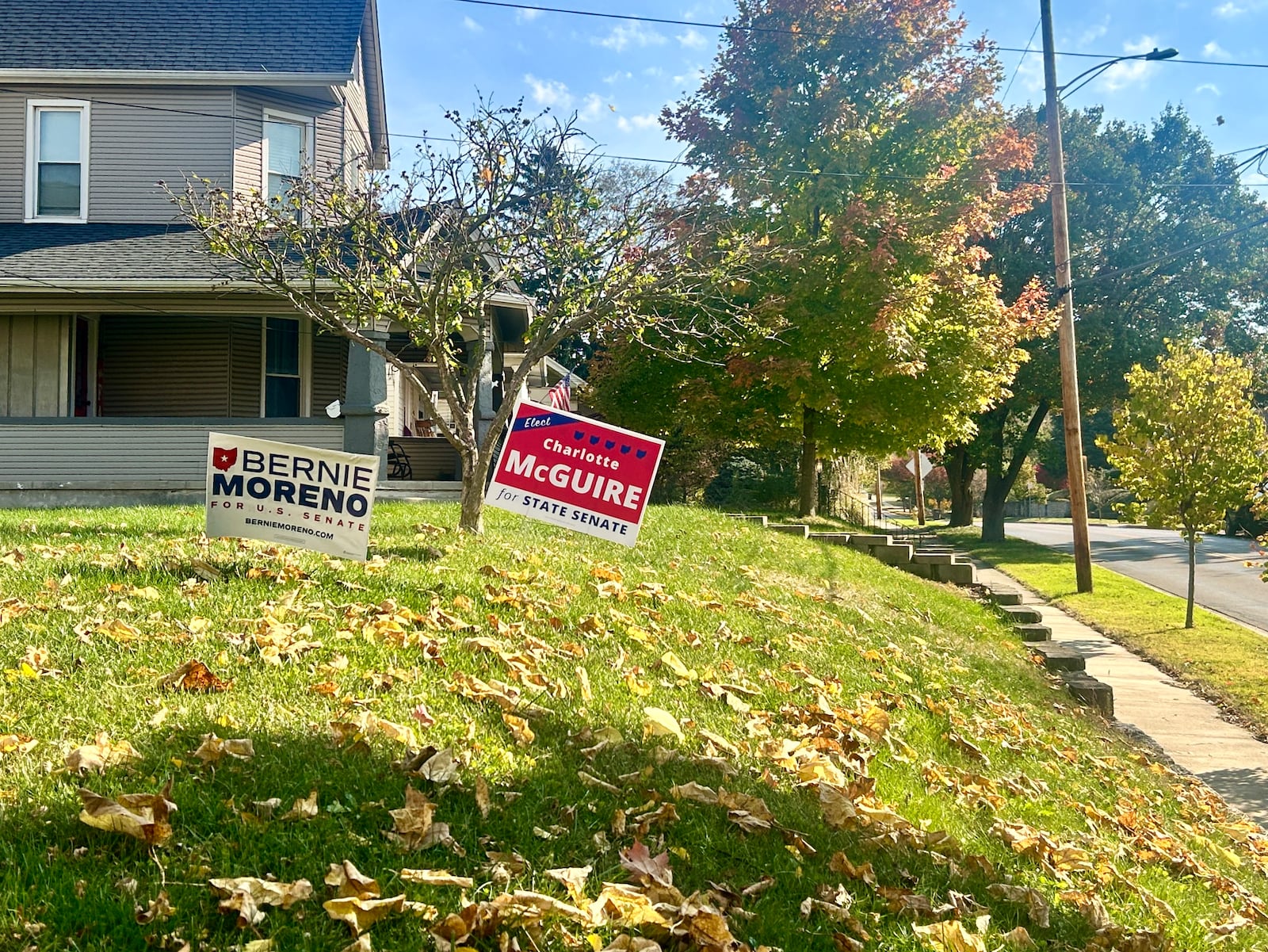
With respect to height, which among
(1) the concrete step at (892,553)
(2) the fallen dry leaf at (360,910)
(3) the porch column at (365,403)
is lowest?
(1) the concrete step at (892,553)

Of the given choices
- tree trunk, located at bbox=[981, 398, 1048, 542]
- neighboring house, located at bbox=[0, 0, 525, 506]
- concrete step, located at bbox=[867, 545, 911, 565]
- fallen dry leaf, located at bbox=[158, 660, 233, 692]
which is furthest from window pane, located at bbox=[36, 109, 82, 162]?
tree trunk, located at bbox=[981, 398, 1048, 542]

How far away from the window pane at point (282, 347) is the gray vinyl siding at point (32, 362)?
9.57 feet

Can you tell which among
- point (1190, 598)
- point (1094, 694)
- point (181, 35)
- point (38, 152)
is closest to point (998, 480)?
point (1190, 598)

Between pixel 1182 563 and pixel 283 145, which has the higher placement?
pixel 283 145

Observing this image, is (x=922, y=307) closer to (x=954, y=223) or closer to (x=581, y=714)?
(x=954, y=223)

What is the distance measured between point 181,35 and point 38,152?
2861 millimetres

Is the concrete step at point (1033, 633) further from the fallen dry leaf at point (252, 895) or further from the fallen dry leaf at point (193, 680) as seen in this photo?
the fallen dry leaf at point (252, 895)

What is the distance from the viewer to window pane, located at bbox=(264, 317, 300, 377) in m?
17.3

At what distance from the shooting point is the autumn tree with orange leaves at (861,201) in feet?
58.5

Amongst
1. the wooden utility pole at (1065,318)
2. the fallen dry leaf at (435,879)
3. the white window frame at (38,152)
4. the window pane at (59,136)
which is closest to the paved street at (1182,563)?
the wooden utility pole at (1065,318)

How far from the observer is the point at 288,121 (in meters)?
16.8

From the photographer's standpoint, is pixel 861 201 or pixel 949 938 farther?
pixel 861 201

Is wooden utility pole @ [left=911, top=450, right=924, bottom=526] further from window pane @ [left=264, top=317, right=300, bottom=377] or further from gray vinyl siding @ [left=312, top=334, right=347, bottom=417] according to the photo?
window pane @ [left=264, top=317, right=300, bottom=377]

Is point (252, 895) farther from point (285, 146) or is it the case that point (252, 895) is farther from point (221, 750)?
point (285, 146)
